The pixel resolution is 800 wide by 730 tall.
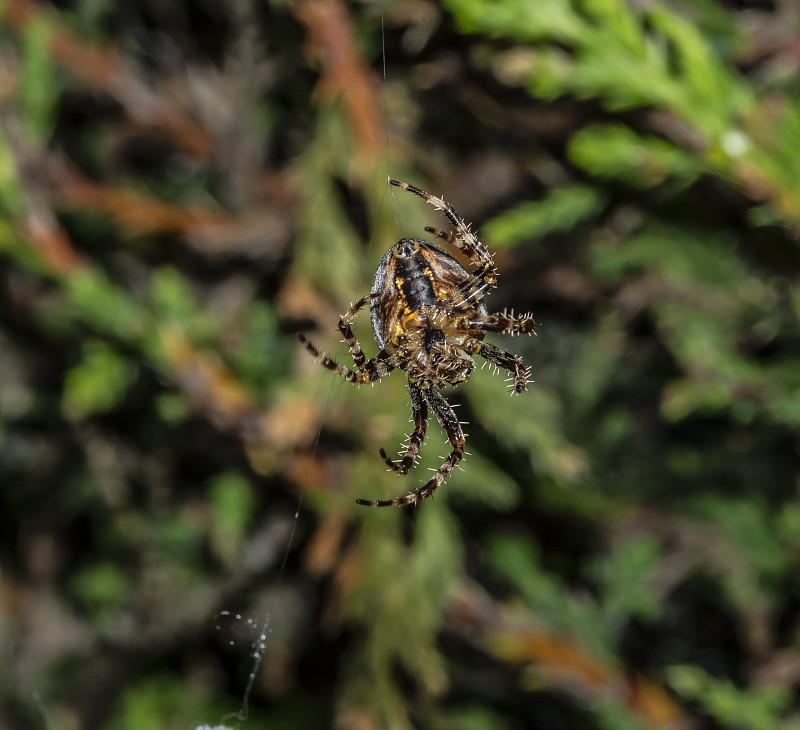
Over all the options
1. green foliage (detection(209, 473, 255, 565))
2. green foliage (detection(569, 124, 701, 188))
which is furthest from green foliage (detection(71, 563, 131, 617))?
green foliage (detection(569, 124, 701, 188))

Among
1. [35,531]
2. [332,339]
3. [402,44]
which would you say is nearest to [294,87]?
[402,44]

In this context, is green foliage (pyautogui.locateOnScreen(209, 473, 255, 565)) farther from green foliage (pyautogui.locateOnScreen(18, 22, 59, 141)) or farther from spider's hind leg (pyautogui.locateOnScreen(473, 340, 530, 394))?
green foliage (pyautogui.locateOnScreen(18, 22, 59, 141))

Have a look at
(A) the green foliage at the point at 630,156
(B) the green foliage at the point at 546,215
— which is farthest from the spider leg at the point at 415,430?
(A) the green foliage at the point at 630,156

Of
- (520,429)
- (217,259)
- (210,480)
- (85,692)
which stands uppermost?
(217,259)

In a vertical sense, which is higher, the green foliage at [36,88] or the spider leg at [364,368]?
the green foliage at [36,88]

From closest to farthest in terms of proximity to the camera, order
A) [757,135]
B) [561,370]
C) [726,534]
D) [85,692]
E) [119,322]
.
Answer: [757,135] < [119,322] < [726,534] < [561,370] < [85,692]

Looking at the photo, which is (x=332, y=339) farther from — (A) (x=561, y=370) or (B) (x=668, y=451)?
(B) (x=668, y=451)

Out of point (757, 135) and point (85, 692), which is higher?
point (757, 135)

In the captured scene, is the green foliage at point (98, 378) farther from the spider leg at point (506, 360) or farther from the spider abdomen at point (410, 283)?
the spider leg at point (506, 360)
